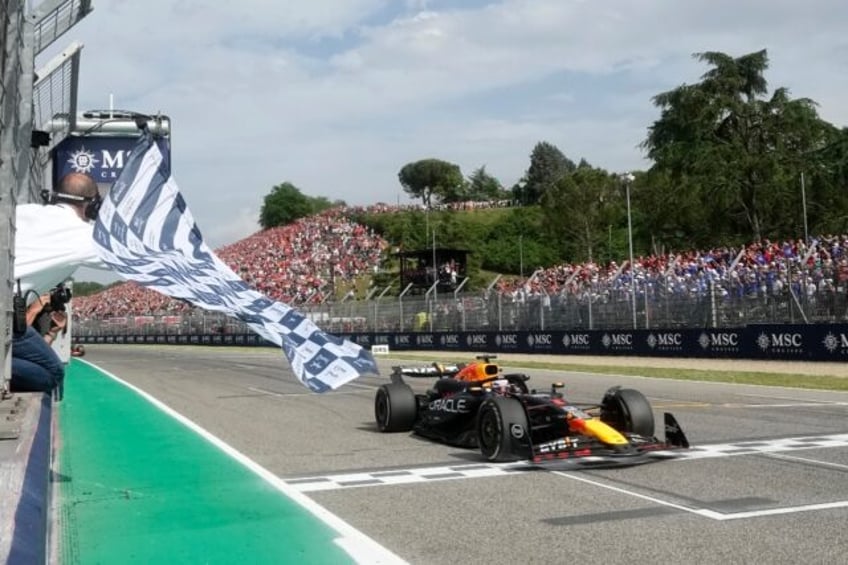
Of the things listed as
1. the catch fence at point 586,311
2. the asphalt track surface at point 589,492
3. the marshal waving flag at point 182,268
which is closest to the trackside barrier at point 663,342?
the catch fence at point 586,311

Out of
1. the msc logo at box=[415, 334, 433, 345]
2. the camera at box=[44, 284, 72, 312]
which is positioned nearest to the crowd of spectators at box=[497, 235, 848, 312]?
the msc logo at box=[415, 334, 433, 345]

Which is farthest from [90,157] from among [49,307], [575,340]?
[575,340]

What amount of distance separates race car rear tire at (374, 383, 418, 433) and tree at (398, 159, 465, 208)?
131228 millimetres

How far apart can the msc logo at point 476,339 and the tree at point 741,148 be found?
19.4 metres

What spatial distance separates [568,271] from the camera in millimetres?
41031

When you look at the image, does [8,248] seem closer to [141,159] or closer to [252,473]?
[141,159]

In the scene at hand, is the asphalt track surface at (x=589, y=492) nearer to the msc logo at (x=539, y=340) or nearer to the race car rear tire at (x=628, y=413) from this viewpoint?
the race car rear tire at (x=628, y=413)

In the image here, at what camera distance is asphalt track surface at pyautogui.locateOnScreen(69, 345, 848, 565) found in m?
5.63

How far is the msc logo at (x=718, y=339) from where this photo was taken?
24922 mm

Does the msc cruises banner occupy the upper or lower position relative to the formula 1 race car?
upper

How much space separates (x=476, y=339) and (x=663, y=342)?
1136 centimetres

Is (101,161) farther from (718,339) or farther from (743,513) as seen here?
(718,339)

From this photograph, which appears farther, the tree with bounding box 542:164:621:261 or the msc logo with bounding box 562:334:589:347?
the tree with bounding box 542:164:621:261

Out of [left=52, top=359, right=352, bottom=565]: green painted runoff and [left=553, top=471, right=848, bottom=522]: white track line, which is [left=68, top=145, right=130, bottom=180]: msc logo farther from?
[left=553, top=471, right=848, bottom=522]: white track line
